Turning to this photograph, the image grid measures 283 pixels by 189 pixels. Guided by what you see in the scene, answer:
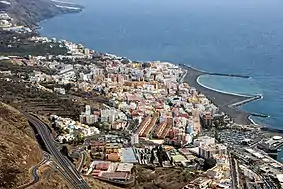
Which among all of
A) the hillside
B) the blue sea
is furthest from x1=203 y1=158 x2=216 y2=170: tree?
the blue sea

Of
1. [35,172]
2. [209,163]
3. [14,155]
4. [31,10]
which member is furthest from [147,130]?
[31,10]

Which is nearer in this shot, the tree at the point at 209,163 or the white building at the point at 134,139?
the tree at the point at 209,163

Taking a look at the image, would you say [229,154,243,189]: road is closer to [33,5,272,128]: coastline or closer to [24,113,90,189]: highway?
[24,113,90,189]: highway

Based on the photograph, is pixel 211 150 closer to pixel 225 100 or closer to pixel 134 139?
Result: pixel 134 139

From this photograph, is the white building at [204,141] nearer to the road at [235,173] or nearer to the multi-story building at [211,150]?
the multi-story building at [211,150]

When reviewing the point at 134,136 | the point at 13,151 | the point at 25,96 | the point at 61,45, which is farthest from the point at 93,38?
the point at 13,151

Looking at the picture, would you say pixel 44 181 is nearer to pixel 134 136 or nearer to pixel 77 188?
pixel 77 188

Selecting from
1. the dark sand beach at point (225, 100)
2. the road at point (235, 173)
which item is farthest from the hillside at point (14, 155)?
the dark sand beach at point (225, 100)
